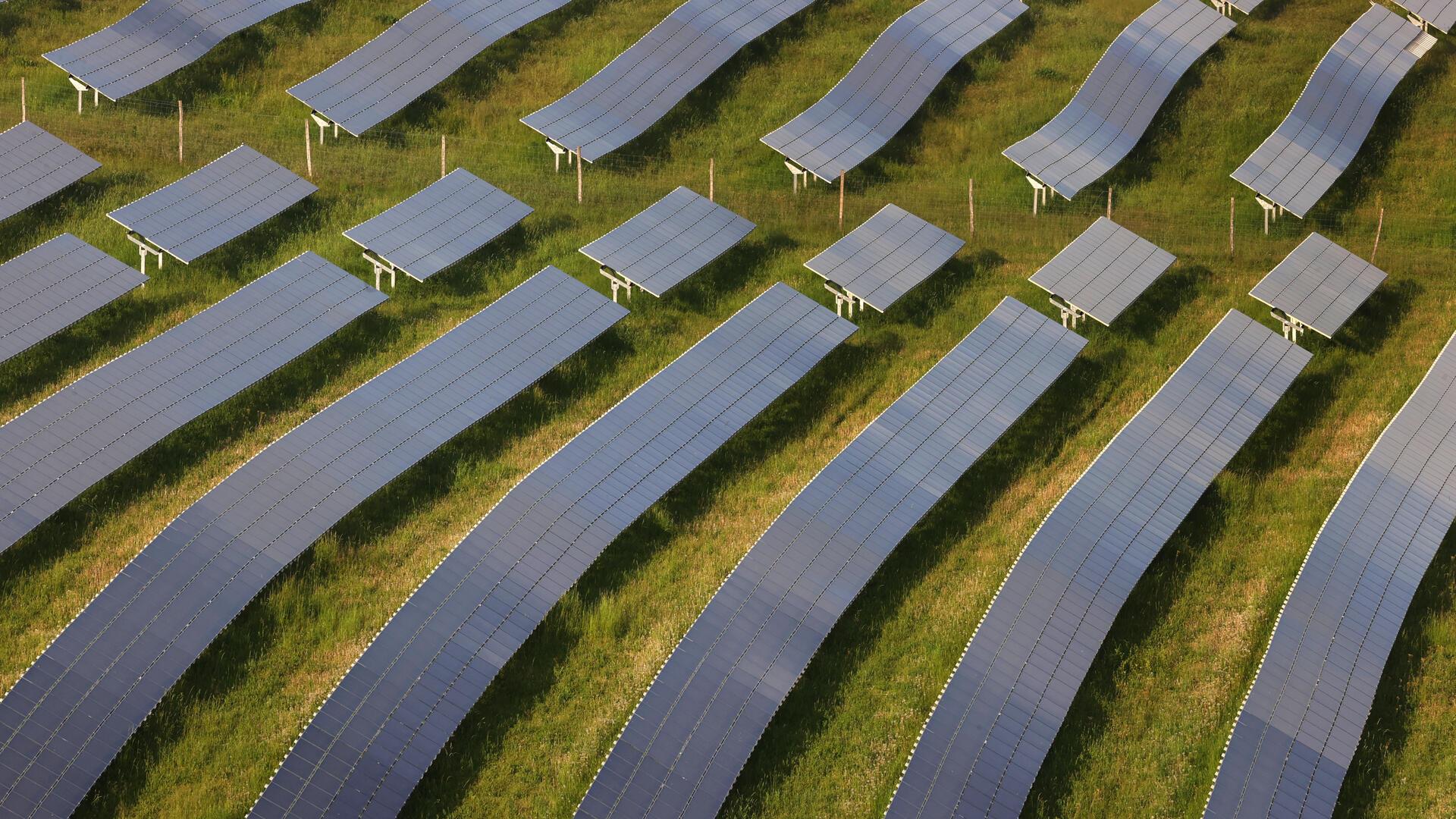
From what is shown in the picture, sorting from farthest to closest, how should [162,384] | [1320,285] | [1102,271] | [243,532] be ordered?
[1320,285], [1102,271], [162,384], [243,532]

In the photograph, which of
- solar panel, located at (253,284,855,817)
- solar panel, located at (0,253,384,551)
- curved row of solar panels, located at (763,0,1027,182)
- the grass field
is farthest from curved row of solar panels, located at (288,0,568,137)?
solar panel, located at (253,284,855,817)

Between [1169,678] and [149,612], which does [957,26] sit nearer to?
[1169,678]

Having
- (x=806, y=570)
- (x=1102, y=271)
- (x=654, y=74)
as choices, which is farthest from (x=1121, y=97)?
(x=806, y=570)

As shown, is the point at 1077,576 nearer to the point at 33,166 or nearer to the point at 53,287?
the point at 53,287

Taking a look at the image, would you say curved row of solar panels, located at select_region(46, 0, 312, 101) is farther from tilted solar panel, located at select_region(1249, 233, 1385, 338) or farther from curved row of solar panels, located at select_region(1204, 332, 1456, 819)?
curved row of solar panels, located at select_region(1204, 332, 1456, 819)

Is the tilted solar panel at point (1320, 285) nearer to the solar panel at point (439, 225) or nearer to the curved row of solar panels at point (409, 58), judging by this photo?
the solar panel at point (439, 225)

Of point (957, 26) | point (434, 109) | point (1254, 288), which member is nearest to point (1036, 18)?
point (957, 26)
